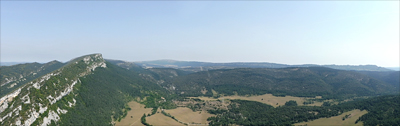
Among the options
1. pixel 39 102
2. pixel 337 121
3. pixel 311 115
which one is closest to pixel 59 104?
pixel 39 102

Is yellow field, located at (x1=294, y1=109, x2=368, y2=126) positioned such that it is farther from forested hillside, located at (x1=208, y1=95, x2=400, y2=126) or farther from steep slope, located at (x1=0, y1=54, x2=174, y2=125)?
steep slope, located at (x1=0, y1=54, x2=174, y2=125)

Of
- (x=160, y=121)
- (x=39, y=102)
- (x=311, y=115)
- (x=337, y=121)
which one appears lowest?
(x=160, y=121)

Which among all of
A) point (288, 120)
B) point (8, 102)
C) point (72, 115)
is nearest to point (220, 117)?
point (288, 120)

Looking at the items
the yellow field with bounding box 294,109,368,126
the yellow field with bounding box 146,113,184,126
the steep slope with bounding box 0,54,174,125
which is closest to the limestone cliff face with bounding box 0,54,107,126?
the steep slope with bounding box 0,54,174,125

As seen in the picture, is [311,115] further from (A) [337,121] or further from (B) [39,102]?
(B) [39,102]

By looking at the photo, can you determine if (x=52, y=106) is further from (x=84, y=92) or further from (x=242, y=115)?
(x=242, y=115)

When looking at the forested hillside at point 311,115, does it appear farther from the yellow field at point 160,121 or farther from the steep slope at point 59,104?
the steep slope at point 59,104
